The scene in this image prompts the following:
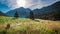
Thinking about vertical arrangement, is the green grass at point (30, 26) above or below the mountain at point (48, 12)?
below

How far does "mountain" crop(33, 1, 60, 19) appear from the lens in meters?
3.60

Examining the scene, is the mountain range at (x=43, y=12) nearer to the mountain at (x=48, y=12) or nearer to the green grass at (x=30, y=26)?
the mountain at (x=48, y=12)

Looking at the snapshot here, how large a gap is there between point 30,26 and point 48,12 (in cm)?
69

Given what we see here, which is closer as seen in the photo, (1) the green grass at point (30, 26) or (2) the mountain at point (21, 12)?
(1) the green grass at point (30, 26)

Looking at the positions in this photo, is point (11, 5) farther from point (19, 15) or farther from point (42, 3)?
point (42, 3)

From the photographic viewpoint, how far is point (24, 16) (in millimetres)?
3539

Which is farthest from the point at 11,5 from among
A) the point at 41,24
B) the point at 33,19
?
the point at 41,24

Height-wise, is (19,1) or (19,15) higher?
(19,1)

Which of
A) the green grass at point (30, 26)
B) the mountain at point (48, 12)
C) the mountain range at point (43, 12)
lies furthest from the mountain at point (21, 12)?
the mountain at point (48, 12)

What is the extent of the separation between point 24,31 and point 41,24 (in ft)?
1.69

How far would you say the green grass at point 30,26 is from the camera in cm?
335

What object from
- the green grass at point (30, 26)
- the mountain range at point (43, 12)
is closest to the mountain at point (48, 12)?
the mountain range at point (43, 12)

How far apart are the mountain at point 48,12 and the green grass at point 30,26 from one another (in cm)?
16

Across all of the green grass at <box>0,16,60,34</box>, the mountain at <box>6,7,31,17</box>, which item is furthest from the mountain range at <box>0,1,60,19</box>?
the green grass at <box>0,16,60,34</box>
